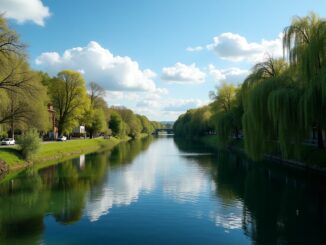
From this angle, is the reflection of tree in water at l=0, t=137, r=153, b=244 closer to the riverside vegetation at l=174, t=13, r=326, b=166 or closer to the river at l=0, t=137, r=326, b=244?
the river at l=0, t=137, r=326, b=244

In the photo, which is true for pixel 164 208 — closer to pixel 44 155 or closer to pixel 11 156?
pixel 11 156

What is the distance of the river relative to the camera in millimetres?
16906

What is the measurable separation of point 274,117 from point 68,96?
50.1 metres

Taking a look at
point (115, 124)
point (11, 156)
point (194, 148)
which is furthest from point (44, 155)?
point (115, 124)

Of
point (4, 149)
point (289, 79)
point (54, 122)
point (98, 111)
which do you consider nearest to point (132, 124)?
point (98, 111)

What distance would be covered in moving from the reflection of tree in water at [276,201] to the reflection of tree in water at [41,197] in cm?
968

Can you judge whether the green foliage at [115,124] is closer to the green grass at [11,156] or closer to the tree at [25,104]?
the tree at [25,104]

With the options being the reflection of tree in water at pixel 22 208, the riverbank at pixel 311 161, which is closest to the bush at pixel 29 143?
the reflection of tree in water at pixel 22 208

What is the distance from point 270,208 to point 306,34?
15.2m

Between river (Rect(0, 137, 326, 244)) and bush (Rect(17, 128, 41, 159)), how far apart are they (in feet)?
21.0

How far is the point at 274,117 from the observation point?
27969 millimetres

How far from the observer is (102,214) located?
20.7 meters

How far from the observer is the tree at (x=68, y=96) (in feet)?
227

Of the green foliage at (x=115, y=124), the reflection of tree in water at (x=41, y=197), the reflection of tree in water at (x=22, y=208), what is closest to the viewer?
the reflection of tree in water at (x=22, y=208)
